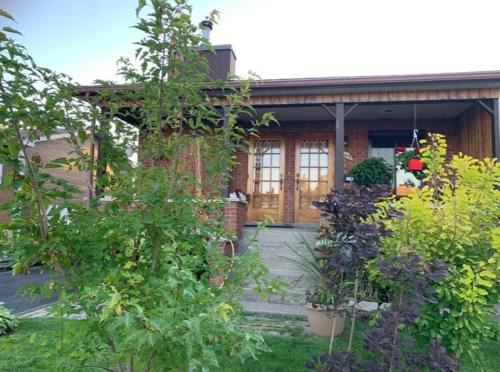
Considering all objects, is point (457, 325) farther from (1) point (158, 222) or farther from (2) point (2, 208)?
(2) point (2, 208)

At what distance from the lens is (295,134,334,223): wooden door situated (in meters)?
7.83

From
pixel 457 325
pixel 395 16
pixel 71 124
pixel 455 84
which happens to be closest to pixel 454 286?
pixel 457 325

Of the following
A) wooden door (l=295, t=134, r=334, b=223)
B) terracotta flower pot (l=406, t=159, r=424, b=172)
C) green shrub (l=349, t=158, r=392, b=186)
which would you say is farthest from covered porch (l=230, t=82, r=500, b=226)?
terracotta flower pot (l=406, t=159, r=424, b=172)

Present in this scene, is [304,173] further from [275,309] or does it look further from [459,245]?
[459,245]

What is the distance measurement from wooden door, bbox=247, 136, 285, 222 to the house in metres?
0.02

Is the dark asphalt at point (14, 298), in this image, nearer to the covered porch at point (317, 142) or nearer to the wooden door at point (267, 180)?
the covered porch at point (317, 142)

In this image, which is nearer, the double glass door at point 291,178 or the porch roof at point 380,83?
the porch roof at point 380,83

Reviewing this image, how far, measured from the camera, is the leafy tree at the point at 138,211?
47.3 inches

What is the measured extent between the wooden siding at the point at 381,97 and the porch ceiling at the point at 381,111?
0.34 m

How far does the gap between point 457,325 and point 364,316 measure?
5.34 feet

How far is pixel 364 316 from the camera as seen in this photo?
386cm

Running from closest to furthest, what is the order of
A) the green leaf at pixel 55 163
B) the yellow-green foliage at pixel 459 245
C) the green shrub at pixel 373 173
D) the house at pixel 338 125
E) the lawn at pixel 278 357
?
the green leaf at pixel 55 163
the yellow-green foliage at pixel 459 245
the lawn at pixel 278 357
the house at pixel 338 125
the green shrub at pixel 373 173

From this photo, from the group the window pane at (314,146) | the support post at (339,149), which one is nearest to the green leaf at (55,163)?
the support post at (339,149)

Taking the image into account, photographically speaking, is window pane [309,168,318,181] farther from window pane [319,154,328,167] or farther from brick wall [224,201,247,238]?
brick wall [224,201,247,238]
